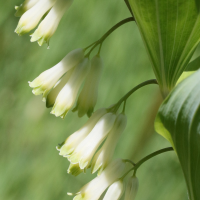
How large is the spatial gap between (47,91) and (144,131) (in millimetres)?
737

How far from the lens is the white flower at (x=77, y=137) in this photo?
1.83ft

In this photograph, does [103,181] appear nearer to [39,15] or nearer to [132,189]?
[132,189]

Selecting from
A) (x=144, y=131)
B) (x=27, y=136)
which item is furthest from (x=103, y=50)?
(x=27, y=136)

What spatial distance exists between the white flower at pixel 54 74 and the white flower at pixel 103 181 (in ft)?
0.67

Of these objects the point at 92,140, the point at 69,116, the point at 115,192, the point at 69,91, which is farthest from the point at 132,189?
the point at 69,116

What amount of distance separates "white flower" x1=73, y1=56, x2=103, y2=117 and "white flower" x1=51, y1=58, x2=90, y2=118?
0.02m

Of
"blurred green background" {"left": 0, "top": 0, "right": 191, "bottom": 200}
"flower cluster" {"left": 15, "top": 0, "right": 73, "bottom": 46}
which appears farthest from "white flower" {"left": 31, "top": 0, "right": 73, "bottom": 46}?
"blurred green background" {"left": 0, "top": 0, "right": 191, "bottom": 200}

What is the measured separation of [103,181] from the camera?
0.58m

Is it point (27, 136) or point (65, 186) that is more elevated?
point (27, 136)

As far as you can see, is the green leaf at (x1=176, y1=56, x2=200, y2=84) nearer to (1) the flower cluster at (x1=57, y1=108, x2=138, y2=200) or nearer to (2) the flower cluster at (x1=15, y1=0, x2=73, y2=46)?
(1) the flower cluster at (x1=57, y1=108, x2=138, y2=200)

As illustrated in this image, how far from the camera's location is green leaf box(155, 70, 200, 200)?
1.31ft

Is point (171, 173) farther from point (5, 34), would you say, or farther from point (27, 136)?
point (5, 34)

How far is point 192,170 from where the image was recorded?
0.48m

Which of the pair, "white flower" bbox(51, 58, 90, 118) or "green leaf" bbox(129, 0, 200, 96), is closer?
"green leaf" bbox(129, 0, 200, 96)
